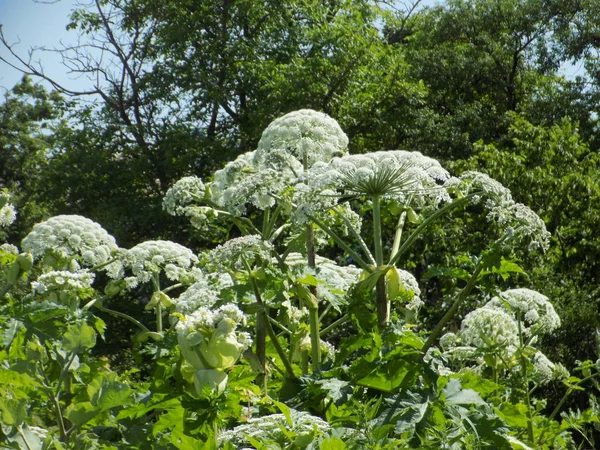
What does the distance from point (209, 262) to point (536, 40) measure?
18.2 meters

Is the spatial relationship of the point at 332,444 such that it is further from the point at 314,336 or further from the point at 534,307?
the point at 534,307

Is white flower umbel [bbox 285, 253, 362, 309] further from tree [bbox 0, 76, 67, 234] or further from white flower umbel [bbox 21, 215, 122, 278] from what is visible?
tree [bbox 0, 76, 67, 234]

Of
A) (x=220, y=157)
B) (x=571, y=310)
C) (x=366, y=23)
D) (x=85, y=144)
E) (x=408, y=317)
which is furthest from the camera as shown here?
(x=366, y=23)

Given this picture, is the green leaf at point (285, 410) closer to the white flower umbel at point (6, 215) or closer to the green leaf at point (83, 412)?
the green leaf at point (83, 412)

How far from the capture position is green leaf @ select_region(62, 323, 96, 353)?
2016 millimetres

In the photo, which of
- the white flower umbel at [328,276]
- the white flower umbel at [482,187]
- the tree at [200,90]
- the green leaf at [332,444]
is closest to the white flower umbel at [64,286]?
the white flower umbel at [328,276]

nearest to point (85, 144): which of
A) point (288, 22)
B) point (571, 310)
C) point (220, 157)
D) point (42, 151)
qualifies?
point (220, 157)

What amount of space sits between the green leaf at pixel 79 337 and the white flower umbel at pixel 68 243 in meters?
1.78

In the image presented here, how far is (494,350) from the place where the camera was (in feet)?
10.8

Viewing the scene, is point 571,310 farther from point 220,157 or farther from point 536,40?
point 536,40

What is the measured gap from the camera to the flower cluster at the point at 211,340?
1964 millimetres

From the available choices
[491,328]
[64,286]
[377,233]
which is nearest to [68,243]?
[64,286]

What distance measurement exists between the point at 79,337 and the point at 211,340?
11.9 inches

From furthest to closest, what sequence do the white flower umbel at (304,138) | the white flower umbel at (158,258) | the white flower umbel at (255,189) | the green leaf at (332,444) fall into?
the white flower umbel at (158,258) < the white flower umbel at (304,138) < the white flower umbel at (255,189) < the green leaf at (332,444)
